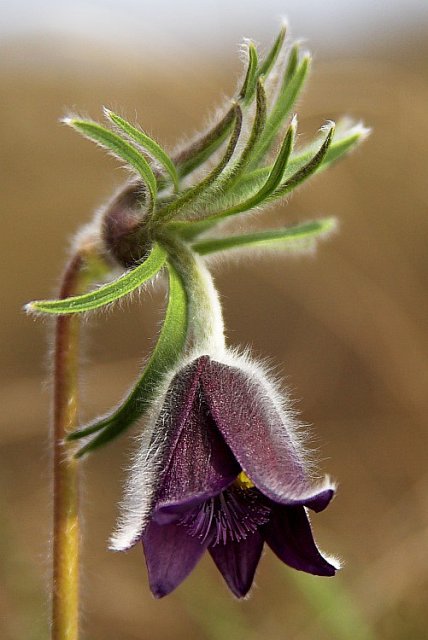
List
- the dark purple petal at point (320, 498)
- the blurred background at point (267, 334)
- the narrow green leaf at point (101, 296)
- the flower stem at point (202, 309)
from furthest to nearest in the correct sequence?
the blurred background at point (267, 334), the flower stem at point (202, 309), the narrow green leaf at point (101, 296), the dark purple petal at point (320, 498)

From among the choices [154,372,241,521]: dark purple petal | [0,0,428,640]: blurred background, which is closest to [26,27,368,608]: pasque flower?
[154,372,241,521]: dark purple petal

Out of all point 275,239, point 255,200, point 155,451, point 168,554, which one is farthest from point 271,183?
point 168,554

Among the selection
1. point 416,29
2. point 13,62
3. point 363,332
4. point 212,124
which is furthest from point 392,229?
point 212,124

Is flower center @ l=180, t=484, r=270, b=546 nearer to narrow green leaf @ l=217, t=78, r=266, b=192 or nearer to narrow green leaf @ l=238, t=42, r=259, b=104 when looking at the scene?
narrow green leaf @ l=217, t=78, r=266, b=192

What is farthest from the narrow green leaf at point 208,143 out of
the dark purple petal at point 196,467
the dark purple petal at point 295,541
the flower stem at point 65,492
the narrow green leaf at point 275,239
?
the dark purple petal at point 295,541

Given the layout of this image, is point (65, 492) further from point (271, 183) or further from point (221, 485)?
point (271, 183)

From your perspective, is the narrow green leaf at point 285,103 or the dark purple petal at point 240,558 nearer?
the dark purple petal at point 240,558

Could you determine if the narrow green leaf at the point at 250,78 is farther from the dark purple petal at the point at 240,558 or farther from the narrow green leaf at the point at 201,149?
the dark purple petal at the point at 240,558
